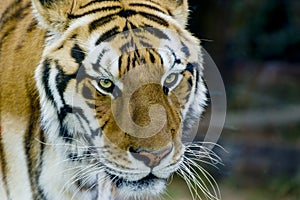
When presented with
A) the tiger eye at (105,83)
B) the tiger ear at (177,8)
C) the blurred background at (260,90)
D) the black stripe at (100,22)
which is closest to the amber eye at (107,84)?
the tiger eye at (105,83)

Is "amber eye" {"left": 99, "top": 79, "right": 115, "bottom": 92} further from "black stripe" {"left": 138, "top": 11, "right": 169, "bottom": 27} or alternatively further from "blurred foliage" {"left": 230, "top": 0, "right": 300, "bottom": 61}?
"blurred foliage" {"left": 230, "top": 0, "right": 300, "bottom": 61}

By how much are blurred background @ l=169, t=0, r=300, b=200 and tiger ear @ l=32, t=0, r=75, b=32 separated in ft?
5.29

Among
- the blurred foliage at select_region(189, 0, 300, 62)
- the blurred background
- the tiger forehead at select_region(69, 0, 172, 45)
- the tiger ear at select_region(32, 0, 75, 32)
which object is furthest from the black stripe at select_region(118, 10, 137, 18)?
the blurred foliage at select_region(189, 0, 300, 62)

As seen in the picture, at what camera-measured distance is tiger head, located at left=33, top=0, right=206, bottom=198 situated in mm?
1649

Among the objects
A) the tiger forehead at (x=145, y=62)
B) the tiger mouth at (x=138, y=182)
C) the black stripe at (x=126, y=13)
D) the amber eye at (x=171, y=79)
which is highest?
the black stripe at (x=126, y=13)

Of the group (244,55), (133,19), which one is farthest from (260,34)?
(133,19)

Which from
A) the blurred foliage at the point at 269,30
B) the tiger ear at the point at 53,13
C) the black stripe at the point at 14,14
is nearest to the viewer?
the tiger ear at the point at 53,13

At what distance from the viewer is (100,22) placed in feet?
5.51

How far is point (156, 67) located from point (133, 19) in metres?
0.11

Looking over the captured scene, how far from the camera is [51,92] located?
1701 mm

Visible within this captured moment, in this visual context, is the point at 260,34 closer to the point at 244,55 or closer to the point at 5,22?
the point at 244,55

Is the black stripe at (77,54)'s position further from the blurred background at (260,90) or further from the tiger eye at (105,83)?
the blurred background at (260,90)

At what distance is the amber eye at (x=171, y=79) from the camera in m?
1.69

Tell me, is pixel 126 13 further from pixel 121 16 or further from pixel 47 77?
pixel 47 77
